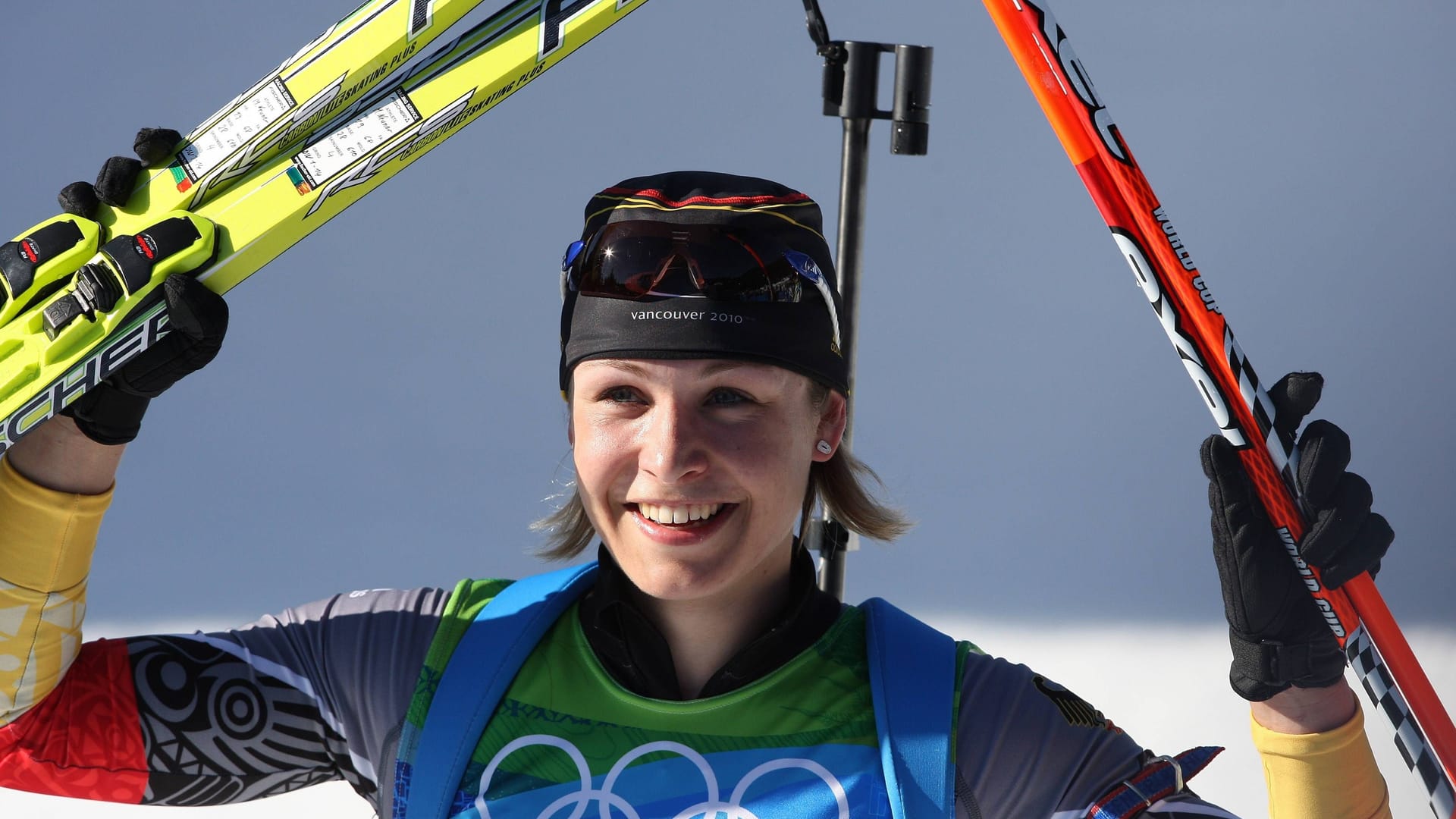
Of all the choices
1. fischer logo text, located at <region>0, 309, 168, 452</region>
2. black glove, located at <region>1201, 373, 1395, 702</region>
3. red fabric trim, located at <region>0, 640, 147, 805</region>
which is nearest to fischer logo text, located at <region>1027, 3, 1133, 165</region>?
black glove, located at <region>1201, 373, 1395, 702</region>

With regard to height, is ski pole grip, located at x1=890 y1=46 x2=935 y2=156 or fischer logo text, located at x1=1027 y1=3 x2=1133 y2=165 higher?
ski pole grip, located at x1=890 y1=46 x2=935 y2=156

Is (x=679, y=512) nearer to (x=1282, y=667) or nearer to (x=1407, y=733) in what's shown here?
(x=1282, y=667)

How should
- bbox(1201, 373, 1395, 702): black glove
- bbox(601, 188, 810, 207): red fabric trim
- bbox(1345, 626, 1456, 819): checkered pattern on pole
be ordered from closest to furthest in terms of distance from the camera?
1. bbox(601, 188, 810, 207): red fabric trim
2. bbox(1201, 373, 1395, 702): black glove
3. bbox(1345, 626, 1456, 819): checkered pattern on pole

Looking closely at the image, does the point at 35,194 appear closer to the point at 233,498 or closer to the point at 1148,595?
the point at 233,498

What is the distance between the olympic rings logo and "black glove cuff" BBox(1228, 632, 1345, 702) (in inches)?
19.8

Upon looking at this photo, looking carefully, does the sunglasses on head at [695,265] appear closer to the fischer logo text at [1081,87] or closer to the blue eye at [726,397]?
the blue eye at [726,397]

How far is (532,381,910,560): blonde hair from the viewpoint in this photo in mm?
1477

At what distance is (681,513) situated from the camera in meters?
1.21

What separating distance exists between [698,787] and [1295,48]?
192 cm

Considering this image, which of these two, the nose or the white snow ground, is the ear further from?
the white snow ground

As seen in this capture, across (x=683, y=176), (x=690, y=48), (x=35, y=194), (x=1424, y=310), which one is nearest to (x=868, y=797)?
(x=683, y=176)

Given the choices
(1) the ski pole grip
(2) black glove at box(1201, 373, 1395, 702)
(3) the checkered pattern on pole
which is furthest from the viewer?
(1) the ski pole grip

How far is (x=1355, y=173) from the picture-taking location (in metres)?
2.46

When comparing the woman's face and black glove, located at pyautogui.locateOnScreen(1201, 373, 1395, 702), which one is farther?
black glove, located at pyautogui.locateOnScreen(1201, 373, 1395, 702)
